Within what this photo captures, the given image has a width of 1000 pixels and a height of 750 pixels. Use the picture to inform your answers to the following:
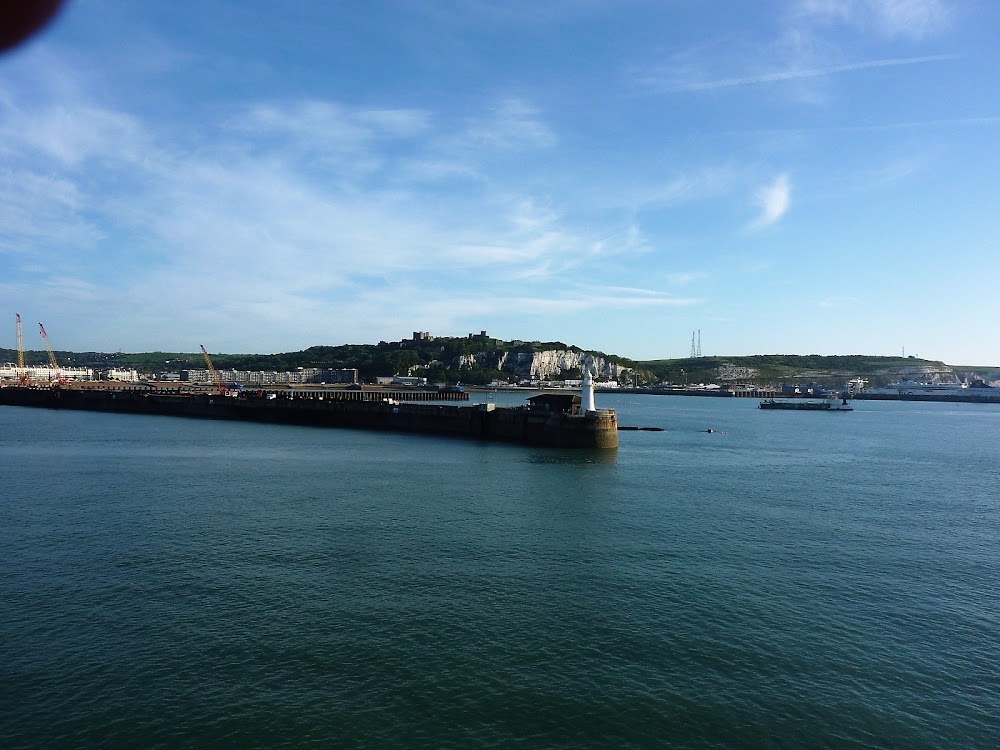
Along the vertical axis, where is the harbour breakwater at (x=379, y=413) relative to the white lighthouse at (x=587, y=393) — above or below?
below

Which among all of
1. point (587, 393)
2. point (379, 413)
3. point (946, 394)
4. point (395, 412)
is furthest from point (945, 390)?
point (379, 413)

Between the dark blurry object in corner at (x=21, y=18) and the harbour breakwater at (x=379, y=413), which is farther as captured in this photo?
the harbour breakwater at (x=379, y=413)

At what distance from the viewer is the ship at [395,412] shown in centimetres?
5141

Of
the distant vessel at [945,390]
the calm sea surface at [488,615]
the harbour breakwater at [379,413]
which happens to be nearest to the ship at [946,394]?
the distant vessel at [945,390]

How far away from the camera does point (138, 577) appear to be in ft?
62.3

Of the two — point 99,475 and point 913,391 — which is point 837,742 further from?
point 913,391

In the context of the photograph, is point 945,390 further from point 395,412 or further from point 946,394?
point 395,412

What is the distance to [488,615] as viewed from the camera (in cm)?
1695

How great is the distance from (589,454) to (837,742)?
120 ft

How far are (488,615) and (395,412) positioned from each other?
5163 cm

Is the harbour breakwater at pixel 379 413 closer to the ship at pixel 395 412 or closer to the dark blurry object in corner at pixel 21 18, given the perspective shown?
the ship at pixel 395 412

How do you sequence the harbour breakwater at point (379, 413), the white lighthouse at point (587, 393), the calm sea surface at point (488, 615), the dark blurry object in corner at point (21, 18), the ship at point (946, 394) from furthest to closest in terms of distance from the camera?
the ship at point (946, 394) → the white lighthouse at point (587, 393) → the harbour breakwater at point (379, 413) → the calm sea surface at point (488, 615) → the dark blurry object in corner at point (21, 18)

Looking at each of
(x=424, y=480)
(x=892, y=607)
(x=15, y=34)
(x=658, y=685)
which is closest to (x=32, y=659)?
(x=658, y=685)

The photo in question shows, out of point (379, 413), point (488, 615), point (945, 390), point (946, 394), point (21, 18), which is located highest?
point (21, 18)
